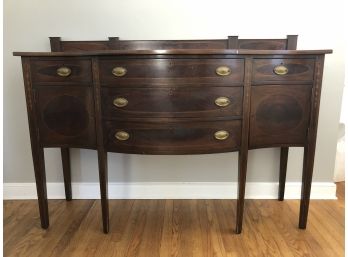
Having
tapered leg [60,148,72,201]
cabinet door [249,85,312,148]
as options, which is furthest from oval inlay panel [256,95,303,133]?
tapered leg [60,148,72,201]

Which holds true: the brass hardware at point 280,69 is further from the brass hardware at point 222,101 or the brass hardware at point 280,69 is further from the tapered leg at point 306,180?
the tapered leg at point 306,180

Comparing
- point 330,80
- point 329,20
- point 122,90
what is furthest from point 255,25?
point 122,90

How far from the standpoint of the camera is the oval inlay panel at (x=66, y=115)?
4.41 feet

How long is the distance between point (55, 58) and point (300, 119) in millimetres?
1198

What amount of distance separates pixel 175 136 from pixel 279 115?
1.66 feet

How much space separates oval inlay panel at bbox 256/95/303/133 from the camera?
130cm

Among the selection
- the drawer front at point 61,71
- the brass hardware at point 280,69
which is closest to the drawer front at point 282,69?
the brass hardware at point 280,69

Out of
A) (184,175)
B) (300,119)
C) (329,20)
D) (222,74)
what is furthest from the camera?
(184,175)

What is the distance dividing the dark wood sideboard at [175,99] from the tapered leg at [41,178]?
0.24 feet

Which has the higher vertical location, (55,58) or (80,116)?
(55,58)

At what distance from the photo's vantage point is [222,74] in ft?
4.06

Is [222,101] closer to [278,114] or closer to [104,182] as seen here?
[278,114]

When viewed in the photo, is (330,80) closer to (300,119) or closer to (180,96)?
(300,119)

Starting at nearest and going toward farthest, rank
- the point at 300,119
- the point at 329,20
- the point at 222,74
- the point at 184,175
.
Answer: the point at 222,74
the point at 300,119
the point at 329,20
the point at 184,175
